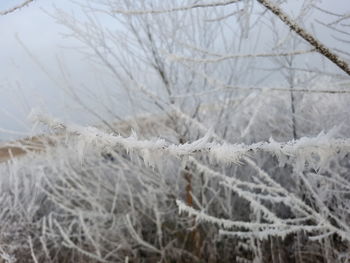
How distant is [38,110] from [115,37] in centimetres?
266

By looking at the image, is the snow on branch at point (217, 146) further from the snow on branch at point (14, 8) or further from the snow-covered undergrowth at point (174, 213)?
the snow-covered undergrowth at point (174, 213)

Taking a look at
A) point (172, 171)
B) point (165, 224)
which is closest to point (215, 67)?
point (172, 171)

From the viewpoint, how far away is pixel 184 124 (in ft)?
10.5

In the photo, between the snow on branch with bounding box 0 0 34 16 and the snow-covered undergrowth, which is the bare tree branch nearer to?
the snow on branch with bounding box 0 0 34 16

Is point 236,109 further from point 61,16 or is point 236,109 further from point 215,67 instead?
point 61,16

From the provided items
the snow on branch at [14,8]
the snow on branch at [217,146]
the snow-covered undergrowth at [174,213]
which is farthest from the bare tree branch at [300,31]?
the snow-covered undergrowth at [174,213]

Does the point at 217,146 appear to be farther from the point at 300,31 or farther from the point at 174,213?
the point at 174,213

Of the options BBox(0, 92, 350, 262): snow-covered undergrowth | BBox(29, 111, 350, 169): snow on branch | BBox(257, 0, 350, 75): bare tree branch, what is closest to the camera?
BBox(29, 111, 350, 169): snow on branch

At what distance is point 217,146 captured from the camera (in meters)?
0.61

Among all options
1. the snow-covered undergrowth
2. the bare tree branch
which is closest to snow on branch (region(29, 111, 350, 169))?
the bare tree branch

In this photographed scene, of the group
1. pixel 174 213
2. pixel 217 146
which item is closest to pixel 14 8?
pixel 217 146

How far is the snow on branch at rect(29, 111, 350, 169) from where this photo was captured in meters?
0.59

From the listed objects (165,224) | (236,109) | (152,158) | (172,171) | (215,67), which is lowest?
(152,158)

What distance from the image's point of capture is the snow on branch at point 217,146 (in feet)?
1.95
